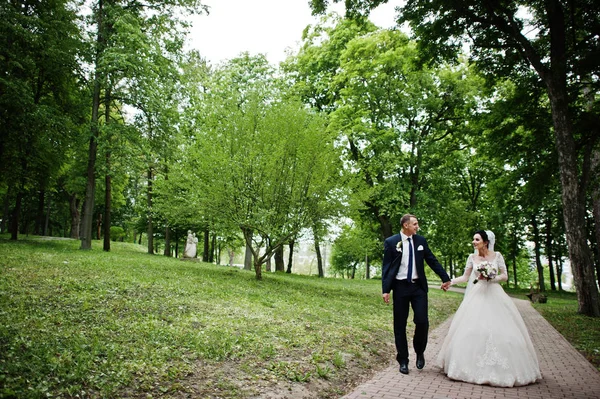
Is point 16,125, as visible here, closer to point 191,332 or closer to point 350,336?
point 191,332

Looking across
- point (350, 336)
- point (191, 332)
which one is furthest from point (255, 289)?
point (191, 332)

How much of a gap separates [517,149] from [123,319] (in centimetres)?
1503

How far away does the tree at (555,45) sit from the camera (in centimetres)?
1173

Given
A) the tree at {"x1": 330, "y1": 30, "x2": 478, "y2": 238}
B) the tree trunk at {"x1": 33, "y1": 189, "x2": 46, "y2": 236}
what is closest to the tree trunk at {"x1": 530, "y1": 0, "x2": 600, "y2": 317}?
the tree at {"x1": 330, "y1": 30, "x2": 478, "y2": 238}

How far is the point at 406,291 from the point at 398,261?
46cm

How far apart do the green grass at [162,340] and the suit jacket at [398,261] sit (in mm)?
1510

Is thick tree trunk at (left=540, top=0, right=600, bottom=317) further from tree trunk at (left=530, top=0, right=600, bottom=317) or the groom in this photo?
the groom

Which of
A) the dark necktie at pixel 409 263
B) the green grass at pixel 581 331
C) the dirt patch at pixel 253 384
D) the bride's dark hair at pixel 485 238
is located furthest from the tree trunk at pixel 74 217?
the bride's dark hair at pixel 485 238

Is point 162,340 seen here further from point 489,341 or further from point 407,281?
point 489,341

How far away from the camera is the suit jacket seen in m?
5.86

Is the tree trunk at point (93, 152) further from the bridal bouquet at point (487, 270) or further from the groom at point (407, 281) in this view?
the bridal bouquet at point (487, 270)

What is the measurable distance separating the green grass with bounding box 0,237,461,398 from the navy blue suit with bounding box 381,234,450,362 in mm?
844

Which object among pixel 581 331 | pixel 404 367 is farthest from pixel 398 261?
pixel 581 331

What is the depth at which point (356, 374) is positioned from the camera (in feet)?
18.9
